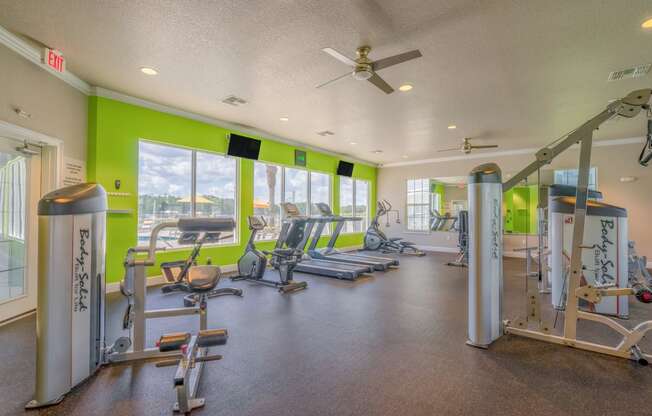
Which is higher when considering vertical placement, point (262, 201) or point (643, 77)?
point (643, 77)

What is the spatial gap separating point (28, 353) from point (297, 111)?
15.2 ft

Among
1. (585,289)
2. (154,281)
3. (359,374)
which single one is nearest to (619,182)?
(585,289)

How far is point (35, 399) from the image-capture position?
195 cm

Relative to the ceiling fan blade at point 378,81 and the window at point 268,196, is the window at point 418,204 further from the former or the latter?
the ceiling fan blade at point 378,81

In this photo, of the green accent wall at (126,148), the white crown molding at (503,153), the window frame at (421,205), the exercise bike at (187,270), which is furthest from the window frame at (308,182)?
the window frame at (421,205)

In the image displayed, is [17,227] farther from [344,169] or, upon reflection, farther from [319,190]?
[344,169]

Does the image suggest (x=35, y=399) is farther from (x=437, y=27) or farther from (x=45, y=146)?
(x=437, y=27)

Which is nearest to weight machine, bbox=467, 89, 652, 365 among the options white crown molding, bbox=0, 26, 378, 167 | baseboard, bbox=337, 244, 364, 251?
white crown molding, bbox=0, 26, 378, 167

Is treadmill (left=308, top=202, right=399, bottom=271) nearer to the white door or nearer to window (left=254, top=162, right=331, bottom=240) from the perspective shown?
window (left=254, top=162, right=331, bottom=240)

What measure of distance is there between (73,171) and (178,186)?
1.64 m

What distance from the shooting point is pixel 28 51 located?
11.0 ft

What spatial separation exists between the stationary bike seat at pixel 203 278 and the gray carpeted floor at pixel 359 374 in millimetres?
677

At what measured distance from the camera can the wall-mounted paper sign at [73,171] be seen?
406cm

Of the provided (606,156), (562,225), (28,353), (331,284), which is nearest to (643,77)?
(562,225)
